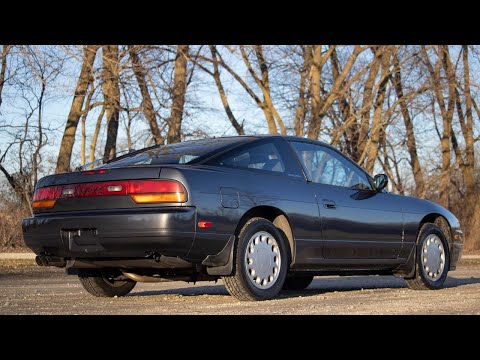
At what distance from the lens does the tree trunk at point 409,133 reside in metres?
25.5

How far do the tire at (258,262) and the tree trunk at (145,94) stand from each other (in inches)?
522

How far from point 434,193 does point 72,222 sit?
2372 cm

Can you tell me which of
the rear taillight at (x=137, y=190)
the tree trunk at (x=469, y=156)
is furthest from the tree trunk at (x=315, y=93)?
the rear taillight at (x=137, y=190)

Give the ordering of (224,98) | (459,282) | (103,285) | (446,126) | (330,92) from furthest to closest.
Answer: (446,126)
(224,98)
(330,92)
(459,282)
(103,285)

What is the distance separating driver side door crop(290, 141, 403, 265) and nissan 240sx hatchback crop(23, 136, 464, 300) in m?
0.01

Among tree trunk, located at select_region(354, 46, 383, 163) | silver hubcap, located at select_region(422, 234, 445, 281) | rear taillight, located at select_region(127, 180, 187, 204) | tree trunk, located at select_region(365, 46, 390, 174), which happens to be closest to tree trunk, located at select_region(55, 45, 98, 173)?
tree trunk, located at select_region(354, 46, 383, 163)

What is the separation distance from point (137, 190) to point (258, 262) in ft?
4.13

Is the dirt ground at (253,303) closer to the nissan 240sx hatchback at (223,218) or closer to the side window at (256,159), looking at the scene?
the nissan 240sx hatchback at (223,218)

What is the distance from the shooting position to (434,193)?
2925cm

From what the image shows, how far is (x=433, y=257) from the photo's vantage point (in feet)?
30.6

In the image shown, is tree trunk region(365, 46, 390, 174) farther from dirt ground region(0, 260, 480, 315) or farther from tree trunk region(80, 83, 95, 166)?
dirt ground region(0, 260, 480, 315)

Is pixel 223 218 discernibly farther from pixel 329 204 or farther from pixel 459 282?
pixel 459 282

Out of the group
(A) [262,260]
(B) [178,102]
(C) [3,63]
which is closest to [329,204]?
(A) [262,260]
